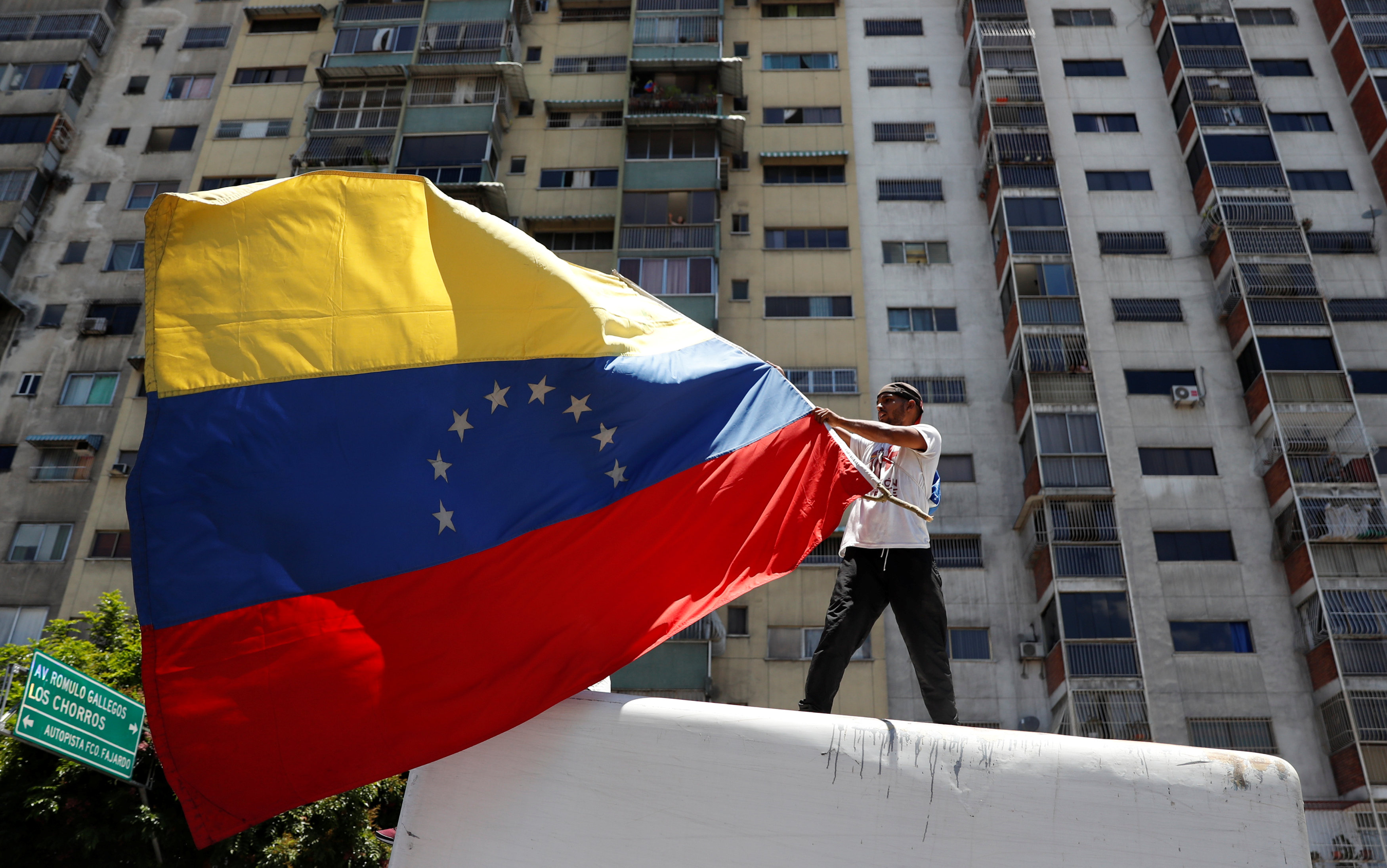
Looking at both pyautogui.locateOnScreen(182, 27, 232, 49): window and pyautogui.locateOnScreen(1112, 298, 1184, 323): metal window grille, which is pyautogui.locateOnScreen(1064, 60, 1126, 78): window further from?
pyautogui.locateOnScreen(182, 27, 232, 49): window

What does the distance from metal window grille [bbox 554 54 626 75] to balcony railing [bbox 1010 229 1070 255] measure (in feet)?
51.9

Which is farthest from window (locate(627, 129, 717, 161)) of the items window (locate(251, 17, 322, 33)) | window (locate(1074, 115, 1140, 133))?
window (locate(251, 17, 322, 33))

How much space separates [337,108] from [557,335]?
35.4 meters

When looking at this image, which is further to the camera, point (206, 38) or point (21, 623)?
point (206, 38)

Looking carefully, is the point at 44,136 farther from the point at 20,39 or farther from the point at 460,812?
the point at 460,812

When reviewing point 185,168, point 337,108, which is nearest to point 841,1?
point 337,108

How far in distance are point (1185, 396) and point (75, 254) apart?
36.5 m

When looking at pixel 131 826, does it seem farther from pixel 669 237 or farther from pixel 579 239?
pixel 579 239

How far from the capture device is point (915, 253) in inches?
1324

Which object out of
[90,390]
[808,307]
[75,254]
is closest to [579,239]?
[808,307]

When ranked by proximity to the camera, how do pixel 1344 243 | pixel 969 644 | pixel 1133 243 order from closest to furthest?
pixel 969 644, pixel 1344 243, pixel 1133 243

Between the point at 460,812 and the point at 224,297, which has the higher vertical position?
the point at 224,297

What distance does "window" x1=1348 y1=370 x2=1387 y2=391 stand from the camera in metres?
29.9

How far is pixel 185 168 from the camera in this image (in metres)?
37.4
